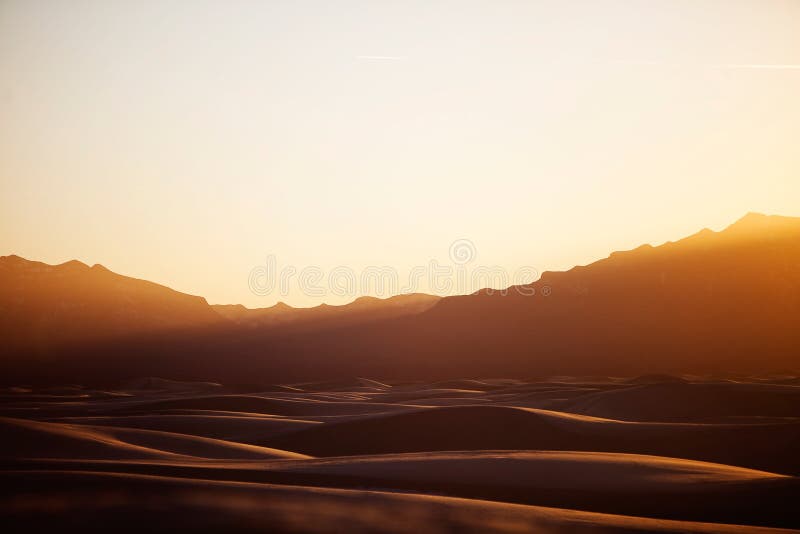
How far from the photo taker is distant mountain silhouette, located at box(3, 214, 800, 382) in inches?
2776

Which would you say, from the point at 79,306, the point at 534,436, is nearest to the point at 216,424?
the point at 534,436

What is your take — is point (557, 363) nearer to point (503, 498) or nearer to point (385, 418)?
point (385, 418)

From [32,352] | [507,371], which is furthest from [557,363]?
[32,352]

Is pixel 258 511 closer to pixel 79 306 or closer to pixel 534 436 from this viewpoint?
pixel 534 436

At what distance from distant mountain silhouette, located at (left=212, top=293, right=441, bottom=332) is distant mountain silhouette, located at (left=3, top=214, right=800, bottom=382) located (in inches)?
77.3

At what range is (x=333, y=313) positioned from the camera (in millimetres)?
97625

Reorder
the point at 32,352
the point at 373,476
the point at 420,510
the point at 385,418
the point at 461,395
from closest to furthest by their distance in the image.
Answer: the point at 420,510
the point at 373,476
the point at 385,418
the point at 461,395
the point at 32,352

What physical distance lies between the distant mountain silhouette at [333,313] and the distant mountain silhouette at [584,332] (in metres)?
1.96

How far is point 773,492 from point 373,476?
16.1ft

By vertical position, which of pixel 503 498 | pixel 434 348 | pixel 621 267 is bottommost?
pixel 503 498

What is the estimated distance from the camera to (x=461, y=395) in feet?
100

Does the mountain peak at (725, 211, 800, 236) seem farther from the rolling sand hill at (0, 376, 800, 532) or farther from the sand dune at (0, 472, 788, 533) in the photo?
the sand dune at (0, 472, 788, 533)

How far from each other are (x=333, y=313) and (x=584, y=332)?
1414 inches

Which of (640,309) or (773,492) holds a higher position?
(640,309)
